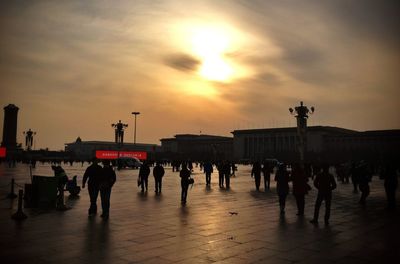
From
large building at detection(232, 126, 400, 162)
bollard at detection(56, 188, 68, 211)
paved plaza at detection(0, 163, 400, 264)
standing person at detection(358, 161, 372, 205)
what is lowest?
paved plaza at detection(0, 163, 400, 264)

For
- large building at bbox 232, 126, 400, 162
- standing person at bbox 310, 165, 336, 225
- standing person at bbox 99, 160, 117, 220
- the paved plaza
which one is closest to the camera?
the paved plaza

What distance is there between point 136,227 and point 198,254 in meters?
3.05

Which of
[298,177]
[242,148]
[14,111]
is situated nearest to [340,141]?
[242,148]

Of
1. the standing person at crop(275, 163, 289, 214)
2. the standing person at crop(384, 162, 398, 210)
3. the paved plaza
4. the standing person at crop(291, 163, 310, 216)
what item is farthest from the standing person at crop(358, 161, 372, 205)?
the standing person at crop(291, 163, 310, 216)

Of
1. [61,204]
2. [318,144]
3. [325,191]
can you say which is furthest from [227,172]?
[318,144]

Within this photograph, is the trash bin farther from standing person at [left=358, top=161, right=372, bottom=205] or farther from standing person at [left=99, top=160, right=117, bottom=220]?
standing person at [left=358, top=161, right=372, bottom=205]

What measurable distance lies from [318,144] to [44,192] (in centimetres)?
13868

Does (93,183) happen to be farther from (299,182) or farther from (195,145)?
(195,145)

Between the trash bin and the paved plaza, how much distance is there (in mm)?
625

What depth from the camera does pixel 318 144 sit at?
141750 mm

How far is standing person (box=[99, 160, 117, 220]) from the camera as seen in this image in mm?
11000

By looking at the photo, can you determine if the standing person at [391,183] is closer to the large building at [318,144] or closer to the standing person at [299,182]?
the standing person at [299,182]

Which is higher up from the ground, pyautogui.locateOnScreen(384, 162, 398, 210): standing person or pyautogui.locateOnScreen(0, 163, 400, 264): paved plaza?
pyautogui.locateOnScreen(384, 162, 398, 210): standing person

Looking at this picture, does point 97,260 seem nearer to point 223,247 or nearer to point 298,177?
point 223,247
